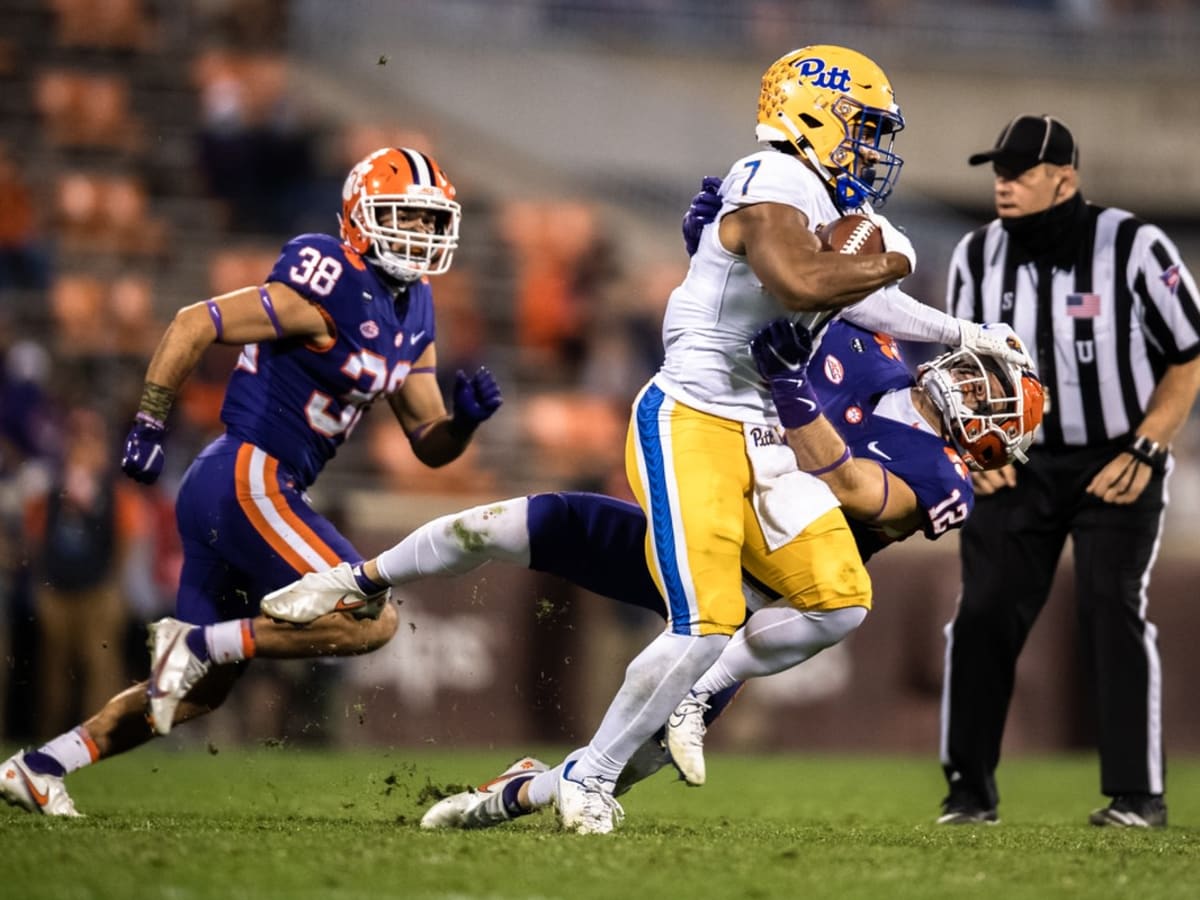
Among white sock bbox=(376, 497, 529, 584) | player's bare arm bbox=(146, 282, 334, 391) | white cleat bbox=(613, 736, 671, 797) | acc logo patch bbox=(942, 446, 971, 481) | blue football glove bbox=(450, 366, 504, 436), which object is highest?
player's bare arm bbox=(146, 282, 334, 391)

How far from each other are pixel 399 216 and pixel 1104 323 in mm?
2342

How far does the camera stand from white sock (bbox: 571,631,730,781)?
480cm

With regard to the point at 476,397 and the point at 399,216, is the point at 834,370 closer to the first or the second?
the point at 476,397

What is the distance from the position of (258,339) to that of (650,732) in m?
1.73

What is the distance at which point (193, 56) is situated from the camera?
15062 mm

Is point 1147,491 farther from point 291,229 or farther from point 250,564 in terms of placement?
point 291,229

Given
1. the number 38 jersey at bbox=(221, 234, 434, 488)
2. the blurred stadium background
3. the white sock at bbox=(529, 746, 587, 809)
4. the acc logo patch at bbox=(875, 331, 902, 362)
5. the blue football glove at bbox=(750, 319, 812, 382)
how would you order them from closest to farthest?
1. the blue football glove at bbox=(750, 319, 812, 382)
2. the white sock at bbox=(529, 746, 587, 809)
3. the acc logo patch at bbox=(875, 331, 902, 362)
4. the number 38 jersey at bbox=(221, 234, 434, 488)
5. the blurred stadium background

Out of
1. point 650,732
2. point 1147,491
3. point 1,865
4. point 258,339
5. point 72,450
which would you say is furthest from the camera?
point 72,450

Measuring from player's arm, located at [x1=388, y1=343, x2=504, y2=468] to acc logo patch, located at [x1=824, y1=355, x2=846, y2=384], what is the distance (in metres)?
1.03

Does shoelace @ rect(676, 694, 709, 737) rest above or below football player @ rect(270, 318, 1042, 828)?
below

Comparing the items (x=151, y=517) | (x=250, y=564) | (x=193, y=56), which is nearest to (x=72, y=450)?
(x=151, y=517)

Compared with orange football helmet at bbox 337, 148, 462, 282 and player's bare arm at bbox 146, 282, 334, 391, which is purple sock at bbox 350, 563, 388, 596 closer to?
player's bare arm at bbox 146, 282, 334, 391

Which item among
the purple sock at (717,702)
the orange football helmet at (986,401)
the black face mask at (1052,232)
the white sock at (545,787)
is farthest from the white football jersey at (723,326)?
the black face mask at (1052,232)

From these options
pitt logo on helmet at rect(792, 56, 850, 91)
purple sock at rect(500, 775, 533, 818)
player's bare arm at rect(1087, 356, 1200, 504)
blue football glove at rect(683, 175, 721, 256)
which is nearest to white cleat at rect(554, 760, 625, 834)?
purple sock at rect(500, 775, 533, 818)
